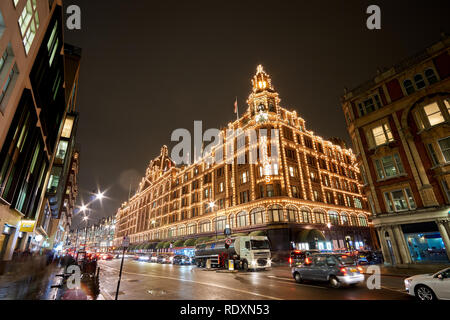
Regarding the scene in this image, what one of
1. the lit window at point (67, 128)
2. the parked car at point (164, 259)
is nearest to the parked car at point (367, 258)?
the parked car at point (164, 259)

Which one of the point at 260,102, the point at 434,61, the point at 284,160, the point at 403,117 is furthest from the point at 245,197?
the point at 434,61

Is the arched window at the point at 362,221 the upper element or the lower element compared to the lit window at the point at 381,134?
lower

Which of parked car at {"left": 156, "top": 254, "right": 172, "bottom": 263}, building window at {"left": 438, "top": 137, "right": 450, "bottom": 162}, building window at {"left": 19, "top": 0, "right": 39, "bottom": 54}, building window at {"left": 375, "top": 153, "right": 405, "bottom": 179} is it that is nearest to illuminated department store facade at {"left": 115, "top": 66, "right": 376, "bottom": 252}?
parked car at {"left": 156, "top": 254, "right": 172, "bottom": 263}

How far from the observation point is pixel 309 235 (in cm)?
3525

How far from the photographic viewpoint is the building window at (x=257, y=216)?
120 feet

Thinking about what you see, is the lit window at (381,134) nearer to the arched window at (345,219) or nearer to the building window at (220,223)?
the arched window at (345,219)

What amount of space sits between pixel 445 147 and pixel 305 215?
75.0 feet

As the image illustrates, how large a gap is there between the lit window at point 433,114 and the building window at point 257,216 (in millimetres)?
23946

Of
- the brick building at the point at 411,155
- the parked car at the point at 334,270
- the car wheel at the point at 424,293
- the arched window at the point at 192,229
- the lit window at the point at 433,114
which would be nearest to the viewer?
the car wheel at the point at 424,293

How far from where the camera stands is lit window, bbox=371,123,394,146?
885 inches

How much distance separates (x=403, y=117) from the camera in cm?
2134

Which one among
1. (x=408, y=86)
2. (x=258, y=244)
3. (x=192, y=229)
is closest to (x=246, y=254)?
(x=258, y=244)

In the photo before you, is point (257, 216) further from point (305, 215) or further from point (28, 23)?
point (28, 23)

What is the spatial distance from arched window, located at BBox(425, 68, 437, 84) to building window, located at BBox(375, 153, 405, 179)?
7.24 m
